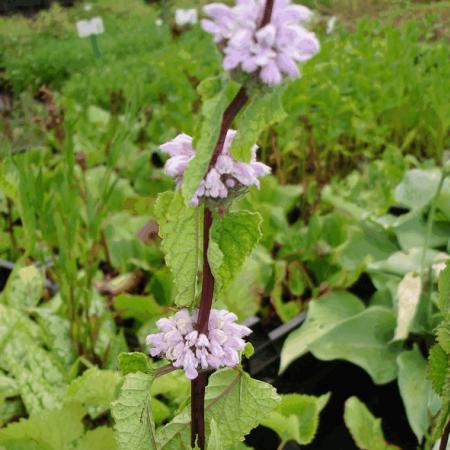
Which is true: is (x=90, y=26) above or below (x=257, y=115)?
below

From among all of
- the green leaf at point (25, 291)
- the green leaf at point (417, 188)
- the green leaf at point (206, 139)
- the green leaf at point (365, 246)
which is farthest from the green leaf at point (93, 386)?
the green leaf at point (417, 188)

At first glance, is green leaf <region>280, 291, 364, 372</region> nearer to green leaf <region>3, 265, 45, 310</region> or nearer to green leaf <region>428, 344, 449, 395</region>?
green leaf <region>3, 265, 45, 310</region>

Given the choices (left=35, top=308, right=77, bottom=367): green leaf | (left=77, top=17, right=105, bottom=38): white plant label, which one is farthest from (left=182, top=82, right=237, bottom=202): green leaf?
(left=77, top=17, right=105, bottom=38): white plant label

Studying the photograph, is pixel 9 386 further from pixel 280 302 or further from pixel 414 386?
pixel 414 386

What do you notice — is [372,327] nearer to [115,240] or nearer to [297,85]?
[115,240]

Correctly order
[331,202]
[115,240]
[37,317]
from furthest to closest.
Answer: [331,202]
[115,240]
[37,317]

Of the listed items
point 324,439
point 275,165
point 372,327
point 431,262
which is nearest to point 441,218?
point 431,262

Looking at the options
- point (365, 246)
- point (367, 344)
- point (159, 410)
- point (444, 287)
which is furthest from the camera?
point (365, 246)

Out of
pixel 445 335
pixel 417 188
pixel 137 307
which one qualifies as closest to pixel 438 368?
pixel 445 335
